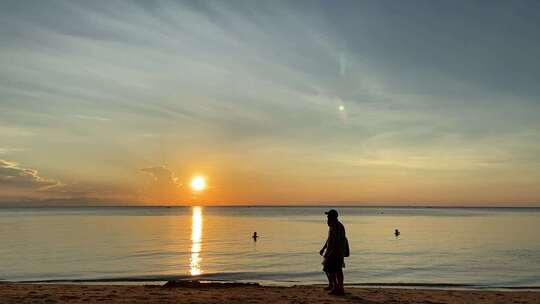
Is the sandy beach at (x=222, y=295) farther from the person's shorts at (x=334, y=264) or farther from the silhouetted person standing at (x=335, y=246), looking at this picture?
the silhouetted person standing at (x=335, y=246)

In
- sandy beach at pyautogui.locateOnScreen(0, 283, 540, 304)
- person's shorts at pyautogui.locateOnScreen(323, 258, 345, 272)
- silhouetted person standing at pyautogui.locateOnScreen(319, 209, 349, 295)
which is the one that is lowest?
sandy beach at pyautogui.locateOnScreen(0, 283, 540, 304)

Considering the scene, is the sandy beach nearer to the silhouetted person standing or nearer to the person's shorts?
the person's shorts

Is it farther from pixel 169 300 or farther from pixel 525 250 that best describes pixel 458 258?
pixel 169 300

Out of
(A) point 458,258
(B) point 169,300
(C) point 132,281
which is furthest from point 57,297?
(A) point 458,258

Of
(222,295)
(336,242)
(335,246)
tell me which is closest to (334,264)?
(335,246)

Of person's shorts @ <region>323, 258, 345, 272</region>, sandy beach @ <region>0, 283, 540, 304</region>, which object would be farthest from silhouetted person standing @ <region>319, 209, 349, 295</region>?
sandy beach @ <region>0, 283, 540, 304</region>

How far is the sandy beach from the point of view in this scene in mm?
14852

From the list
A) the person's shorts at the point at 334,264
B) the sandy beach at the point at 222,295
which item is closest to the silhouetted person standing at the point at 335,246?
the person's shorts at the point at 334,264

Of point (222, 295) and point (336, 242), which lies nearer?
point (336, 242)

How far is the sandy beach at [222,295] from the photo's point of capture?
14.9 metres

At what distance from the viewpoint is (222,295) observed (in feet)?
52.2

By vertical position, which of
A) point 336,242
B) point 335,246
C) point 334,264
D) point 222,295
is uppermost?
point 336,242

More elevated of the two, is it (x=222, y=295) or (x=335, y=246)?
(x=335, y=246)

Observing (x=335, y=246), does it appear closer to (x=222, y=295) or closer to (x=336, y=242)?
(x=336, y=242)
